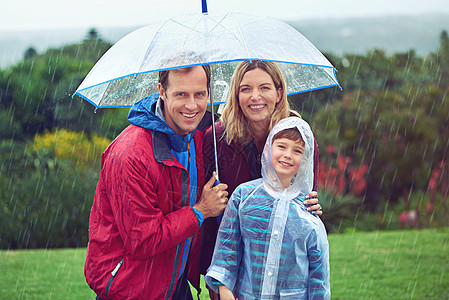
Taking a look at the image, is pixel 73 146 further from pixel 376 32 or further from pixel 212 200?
pixel 376 32

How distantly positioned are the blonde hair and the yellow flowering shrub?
5.68 m

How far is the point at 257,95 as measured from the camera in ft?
10.6

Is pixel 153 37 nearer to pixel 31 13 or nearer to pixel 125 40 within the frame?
pixel 125 40

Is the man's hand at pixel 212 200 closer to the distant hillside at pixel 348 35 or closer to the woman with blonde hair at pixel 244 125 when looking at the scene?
the woman with blonde hair at pixel 244 125

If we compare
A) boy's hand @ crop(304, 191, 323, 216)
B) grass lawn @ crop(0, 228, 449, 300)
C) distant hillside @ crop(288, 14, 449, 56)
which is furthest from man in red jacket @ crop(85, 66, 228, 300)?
distant hillside @ crop(288, 14, 449, 56)

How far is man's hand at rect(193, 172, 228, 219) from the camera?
9.60 feet

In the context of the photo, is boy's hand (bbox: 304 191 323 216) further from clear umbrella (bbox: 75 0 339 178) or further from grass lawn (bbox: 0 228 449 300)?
grass lawn (bbox: 0 228 449 300)

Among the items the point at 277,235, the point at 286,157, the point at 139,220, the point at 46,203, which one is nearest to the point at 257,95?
the point at 286,157

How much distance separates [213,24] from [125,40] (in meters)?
0.53

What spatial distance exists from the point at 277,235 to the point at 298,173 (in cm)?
36

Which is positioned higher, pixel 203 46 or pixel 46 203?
pixel 203 46

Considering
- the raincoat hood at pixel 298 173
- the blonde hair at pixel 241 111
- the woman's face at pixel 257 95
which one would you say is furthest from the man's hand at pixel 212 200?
the woman's face at pixel 257 95

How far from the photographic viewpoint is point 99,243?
2.90 meters

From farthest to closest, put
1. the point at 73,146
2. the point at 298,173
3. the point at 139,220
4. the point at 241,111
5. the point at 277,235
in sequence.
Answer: the point at 73,146
the point at 241,111
the point at 298,173
the point at 277,235
the point at 139,220
